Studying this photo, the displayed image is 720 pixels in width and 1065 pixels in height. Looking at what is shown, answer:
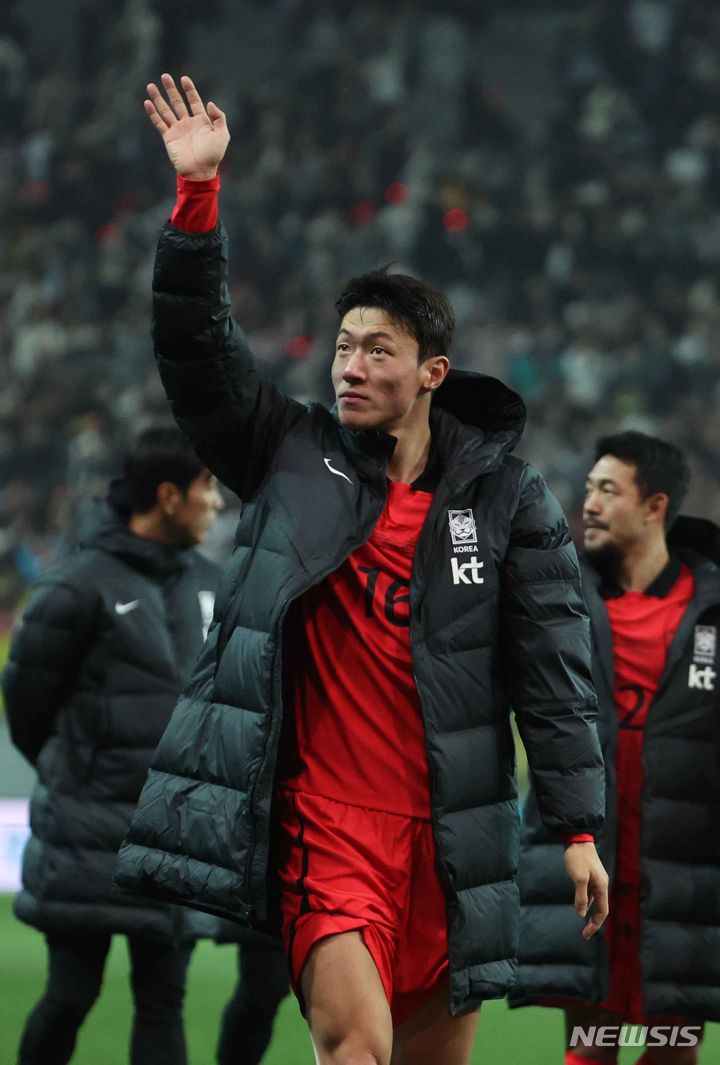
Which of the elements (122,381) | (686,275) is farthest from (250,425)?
(686,275)

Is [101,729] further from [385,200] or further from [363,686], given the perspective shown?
[385,200]

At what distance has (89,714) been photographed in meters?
4.29

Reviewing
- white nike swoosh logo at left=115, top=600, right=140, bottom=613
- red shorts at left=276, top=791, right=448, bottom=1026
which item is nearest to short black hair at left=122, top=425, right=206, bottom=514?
white nike swoosh logo at left=115, top=600, right=140, bottom=613

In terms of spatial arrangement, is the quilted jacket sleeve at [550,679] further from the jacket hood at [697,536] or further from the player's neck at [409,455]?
the jacket hood at [697,536]

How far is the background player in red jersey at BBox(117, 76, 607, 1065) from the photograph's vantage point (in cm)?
288

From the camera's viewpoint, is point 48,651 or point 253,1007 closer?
point 48,651

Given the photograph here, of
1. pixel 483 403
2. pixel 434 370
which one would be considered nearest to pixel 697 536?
pixel 483 403

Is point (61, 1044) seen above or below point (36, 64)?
below

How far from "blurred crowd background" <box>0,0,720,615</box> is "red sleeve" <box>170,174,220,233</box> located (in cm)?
894

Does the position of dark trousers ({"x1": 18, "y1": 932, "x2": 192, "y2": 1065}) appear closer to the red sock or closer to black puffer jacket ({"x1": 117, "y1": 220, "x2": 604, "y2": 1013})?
the red sock

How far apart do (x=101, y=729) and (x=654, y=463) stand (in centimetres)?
166

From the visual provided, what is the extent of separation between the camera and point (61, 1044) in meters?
4.16

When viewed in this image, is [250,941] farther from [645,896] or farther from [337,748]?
[337,748]

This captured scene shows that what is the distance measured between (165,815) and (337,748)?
1.10 feet
